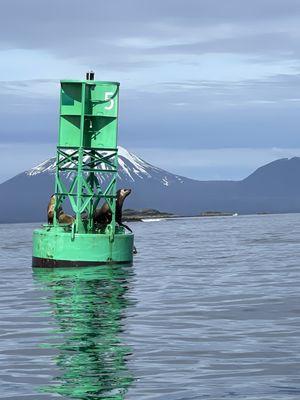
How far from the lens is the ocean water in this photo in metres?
13.9

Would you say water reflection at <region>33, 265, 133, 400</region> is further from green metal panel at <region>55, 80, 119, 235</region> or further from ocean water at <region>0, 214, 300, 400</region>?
green metal panel at <region>55, 80, 119, 235</region>

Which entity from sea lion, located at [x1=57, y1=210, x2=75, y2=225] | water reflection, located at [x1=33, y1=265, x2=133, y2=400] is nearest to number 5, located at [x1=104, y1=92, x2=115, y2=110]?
sea lion, located at [x1=57, y1=210, x2=75, y2=225]

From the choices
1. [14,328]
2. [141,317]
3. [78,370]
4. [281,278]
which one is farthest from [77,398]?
[281,278]

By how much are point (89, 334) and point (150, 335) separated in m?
1.06

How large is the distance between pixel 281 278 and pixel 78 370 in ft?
59.8

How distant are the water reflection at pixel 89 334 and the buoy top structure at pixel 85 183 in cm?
286

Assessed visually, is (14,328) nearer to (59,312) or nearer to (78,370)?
(59,312)

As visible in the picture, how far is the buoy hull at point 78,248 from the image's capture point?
36.9m

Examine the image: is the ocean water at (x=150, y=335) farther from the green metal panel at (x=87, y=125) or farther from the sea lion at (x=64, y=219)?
the sea lion at (x=64, y=219)

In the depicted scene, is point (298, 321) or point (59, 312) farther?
point (59, 312)

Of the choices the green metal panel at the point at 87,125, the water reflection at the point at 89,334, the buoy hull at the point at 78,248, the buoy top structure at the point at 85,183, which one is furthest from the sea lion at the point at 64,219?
the water reflection at the point at 89,334

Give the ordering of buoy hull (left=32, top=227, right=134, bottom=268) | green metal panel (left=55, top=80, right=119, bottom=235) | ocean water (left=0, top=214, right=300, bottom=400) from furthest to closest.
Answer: green metal panel (left=55, top=80, right=119, bottom=235), buoy hull (left=32, top=227, right=134, bottom=268), ocean water (left=0, top=214, right=300, bottom=400)

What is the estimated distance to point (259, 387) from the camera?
13766 millimetres

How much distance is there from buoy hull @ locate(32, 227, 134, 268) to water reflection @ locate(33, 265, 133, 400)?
2.67 metres
